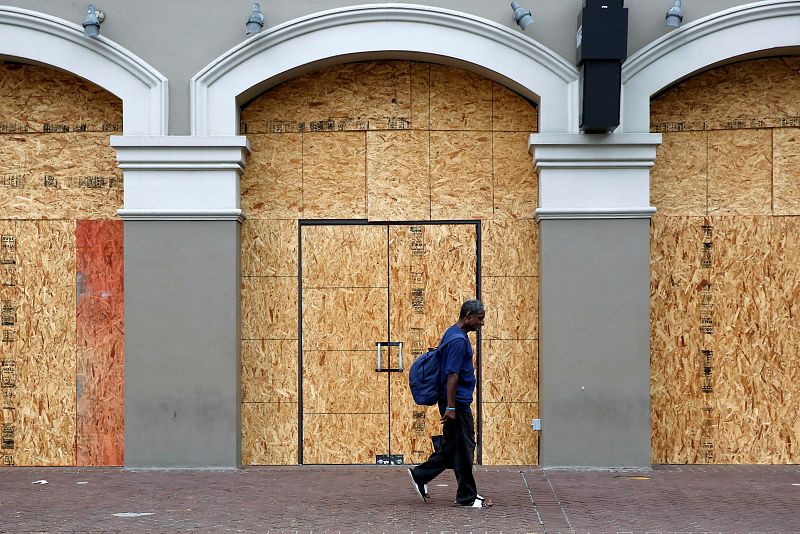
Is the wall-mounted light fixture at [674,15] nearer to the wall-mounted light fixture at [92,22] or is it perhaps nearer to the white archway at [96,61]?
the white archway at [96,61]

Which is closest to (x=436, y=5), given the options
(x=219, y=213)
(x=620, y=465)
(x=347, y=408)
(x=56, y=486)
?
(x=219, y=213)

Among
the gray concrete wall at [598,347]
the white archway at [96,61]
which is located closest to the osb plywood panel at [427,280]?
the gray concrete wall at [598,347]

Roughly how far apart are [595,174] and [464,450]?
12.2ft

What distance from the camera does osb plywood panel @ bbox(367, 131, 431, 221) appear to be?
1148 centimetres

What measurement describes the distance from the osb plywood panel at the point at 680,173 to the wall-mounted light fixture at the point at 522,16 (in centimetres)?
203

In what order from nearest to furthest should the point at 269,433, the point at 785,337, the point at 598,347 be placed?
the point at 598,347 < the point at 785,337 < the point at 269,433

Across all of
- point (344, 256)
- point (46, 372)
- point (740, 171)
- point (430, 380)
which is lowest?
point (46, 372)

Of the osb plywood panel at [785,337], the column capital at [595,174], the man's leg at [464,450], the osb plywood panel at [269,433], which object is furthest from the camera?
the osb plywood panel at [269,433]

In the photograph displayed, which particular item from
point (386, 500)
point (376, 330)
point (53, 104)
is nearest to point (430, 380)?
point (386, 500)

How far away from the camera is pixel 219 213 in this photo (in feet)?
36.2

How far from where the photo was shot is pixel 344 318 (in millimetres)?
11453

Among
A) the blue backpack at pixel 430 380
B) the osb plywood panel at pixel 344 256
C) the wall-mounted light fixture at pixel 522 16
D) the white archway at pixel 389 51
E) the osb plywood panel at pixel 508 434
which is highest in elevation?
the wall-mounted light fixture at pixel 522 16

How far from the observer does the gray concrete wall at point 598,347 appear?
11.0 m

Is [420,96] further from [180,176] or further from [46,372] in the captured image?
[46,372]
